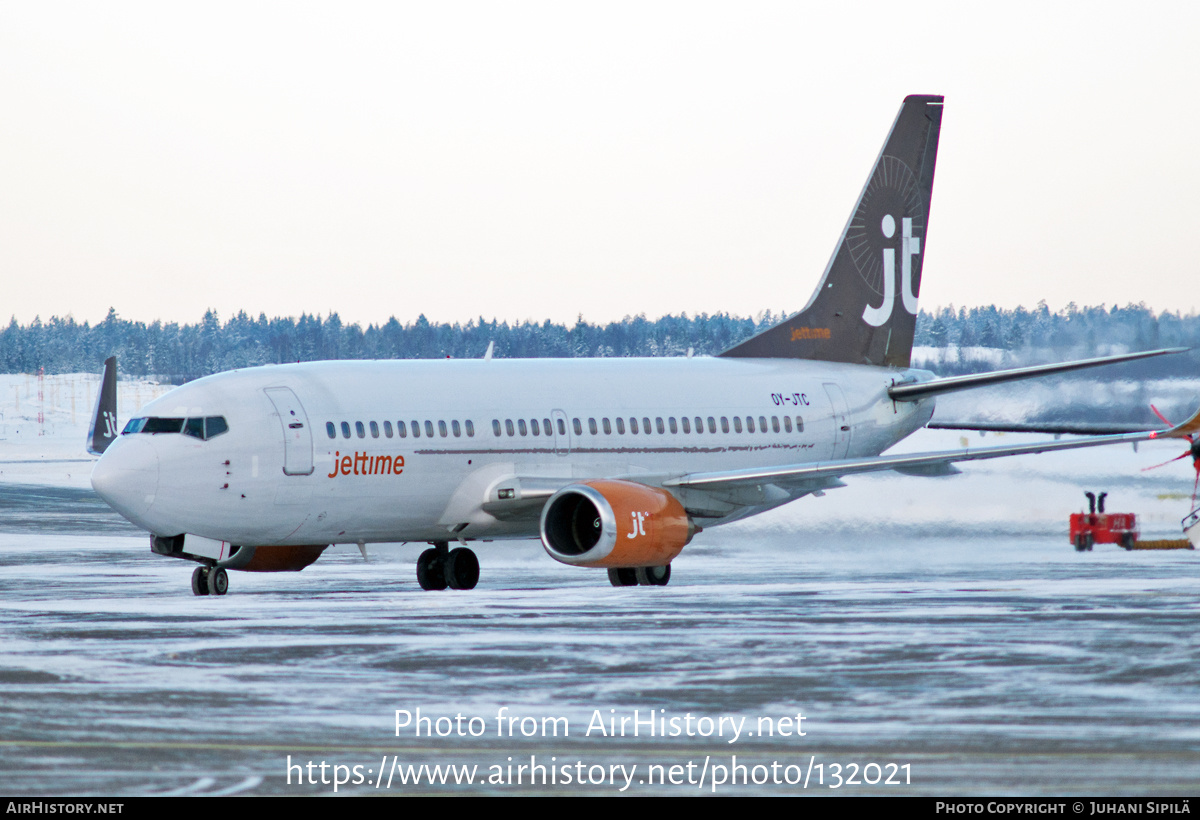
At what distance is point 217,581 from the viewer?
28734 millimetres

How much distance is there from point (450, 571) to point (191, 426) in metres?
5.20

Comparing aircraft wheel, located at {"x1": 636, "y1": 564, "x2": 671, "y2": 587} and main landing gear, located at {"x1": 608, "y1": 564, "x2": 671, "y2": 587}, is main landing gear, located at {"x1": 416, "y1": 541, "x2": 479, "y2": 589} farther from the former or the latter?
aircraft wheel, located at {"x1": 636, "y1": 564, "x2": 671, "y2": 587}

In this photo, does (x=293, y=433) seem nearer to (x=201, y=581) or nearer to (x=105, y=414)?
(x=201, y=581)

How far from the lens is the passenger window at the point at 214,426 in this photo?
2773cm

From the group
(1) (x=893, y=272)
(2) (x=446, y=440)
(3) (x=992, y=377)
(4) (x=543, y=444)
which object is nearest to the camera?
(2) (x=446, y=440)

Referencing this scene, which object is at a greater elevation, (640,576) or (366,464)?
(366,464)

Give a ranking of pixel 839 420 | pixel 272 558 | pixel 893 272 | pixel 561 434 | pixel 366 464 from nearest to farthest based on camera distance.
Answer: pixel 366 464 → pixel 272 558 → pixel 561 434 → pixel 839 420 → pixel 893 272

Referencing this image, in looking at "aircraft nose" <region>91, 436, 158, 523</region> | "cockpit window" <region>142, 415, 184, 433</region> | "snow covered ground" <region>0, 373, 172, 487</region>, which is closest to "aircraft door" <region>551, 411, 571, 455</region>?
"cockpit window" <region>142, 415, 184, 433</region>

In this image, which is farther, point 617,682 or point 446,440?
point 446,440

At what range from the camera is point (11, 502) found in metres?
57.6

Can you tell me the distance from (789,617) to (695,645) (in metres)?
3.37

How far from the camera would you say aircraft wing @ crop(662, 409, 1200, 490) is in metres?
29.7

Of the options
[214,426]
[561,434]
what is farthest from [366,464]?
[561,434]

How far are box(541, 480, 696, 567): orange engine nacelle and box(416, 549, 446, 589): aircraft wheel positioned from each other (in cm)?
220
